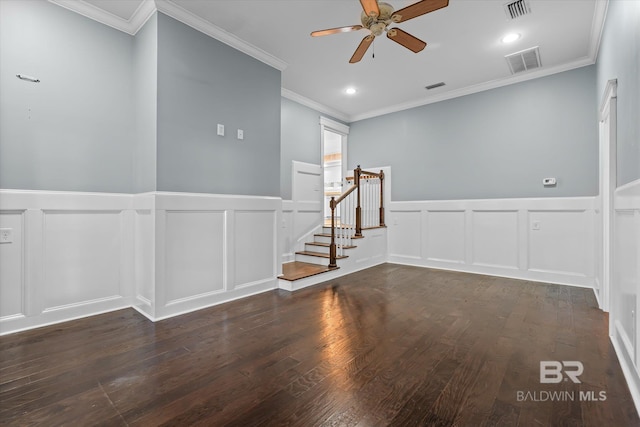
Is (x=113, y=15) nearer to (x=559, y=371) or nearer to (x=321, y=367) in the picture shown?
(x=321, y=367)

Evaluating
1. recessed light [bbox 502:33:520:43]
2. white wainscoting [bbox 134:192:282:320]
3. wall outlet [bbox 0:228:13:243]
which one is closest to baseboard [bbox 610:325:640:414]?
recessed light [bbox 502:33:520:43]

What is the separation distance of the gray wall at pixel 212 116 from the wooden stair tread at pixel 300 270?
3.84ft

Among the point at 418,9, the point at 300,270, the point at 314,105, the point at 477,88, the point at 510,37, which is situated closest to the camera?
the point at 418,9

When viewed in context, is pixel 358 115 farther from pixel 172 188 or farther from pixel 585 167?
pixel 172 188

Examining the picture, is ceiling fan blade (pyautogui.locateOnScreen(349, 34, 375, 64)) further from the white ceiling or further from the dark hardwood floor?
the dark hardwood floor

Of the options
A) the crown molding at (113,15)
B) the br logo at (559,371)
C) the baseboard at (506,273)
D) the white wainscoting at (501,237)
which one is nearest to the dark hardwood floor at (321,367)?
the br logo at (559,371)

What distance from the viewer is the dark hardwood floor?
154cm

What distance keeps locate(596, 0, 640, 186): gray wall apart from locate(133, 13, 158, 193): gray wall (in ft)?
12.1

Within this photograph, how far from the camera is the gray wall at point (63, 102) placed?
2.58 m

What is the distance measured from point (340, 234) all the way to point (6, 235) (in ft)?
13.2

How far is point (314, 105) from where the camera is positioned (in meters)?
5.62

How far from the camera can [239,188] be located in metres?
3.61

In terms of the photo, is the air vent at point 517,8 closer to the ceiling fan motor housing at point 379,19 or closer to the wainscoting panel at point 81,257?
the ceiling fan motor housing at point 379,19

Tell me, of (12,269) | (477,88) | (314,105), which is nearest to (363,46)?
(314,105)
